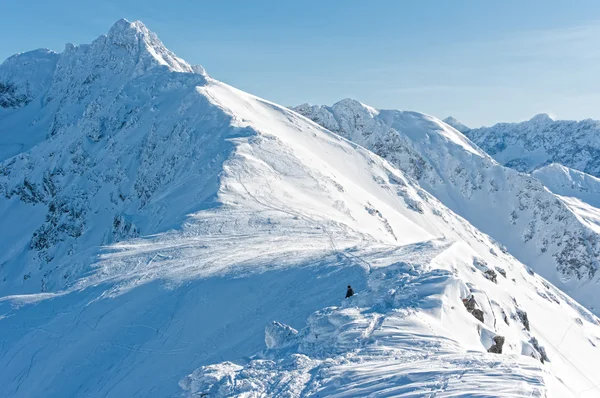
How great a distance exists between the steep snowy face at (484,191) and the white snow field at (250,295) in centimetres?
7025

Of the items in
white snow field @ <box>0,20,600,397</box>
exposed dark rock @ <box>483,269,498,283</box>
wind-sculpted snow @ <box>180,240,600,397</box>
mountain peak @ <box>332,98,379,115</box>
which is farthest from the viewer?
mountain peak @ <box>332,98,379,115</box>

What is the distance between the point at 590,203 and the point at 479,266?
195 m

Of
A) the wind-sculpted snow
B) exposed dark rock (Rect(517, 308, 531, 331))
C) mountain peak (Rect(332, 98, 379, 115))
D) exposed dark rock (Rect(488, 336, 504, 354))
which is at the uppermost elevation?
mountain peak (Rect(332, 98, 379, 115))

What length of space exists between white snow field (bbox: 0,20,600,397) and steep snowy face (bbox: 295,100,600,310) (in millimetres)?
70252

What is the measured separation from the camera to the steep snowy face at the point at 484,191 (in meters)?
129

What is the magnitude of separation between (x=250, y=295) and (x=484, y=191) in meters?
145

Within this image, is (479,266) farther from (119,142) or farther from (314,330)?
(119,142)

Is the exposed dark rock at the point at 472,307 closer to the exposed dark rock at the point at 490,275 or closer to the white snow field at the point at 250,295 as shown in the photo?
the white snow field at the point at 250,295

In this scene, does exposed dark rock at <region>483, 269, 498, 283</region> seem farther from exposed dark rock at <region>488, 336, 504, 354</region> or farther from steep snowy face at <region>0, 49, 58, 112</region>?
steep snowy face at <region>0, 49, 58, 112</region>

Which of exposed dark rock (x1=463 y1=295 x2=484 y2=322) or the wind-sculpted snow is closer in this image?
the wind-sculpted snow

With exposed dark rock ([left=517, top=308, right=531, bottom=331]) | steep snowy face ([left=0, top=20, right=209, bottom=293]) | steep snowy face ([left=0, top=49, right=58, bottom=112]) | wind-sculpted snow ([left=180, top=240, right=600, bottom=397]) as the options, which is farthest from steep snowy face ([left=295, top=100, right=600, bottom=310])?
wind-sculpted snow ([left=180, top=240, right=600, bottom=397])

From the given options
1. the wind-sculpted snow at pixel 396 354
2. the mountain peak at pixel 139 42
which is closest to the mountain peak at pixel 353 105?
the mountain peak at pixel 139 42

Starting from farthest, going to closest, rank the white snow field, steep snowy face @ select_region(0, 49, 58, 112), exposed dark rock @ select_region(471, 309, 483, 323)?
1. steep snowy face @ select_region(0, 49, 58, 112)
2. exposed dark rock @ select_region(471, 309, 483, 323)
3. the white snow field

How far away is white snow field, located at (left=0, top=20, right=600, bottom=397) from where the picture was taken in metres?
12.6
